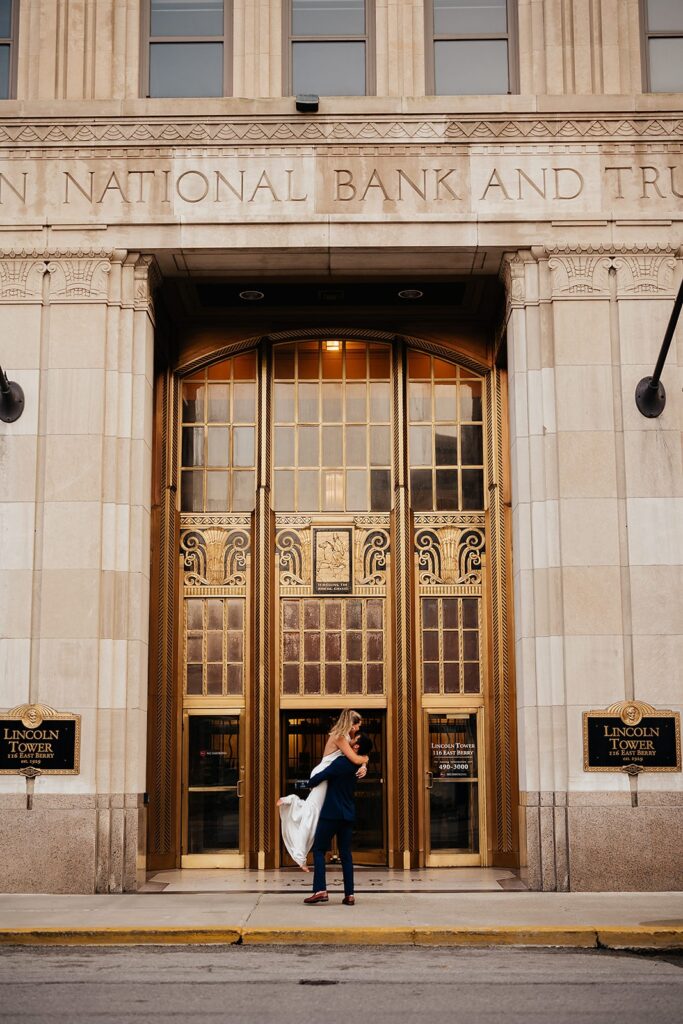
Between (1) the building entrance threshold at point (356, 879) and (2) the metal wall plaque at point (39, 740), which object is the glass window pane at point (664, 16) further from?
(2) the metal wall plaque at point (39, 740)

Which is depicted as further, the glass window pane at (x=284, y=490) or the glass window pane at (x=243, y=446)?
the glass window pane at (x=243, y=446)

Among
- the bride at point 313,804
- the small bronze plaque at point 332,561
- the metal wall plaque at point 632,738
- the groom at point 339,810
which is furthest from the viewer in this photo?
the small bronze plaque at point 332,561

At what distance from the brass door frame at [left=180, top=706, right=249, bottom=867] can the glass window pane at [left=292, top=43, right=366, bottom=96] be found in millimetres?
8361

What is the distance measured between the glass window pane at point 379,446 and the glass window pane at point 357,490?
242mm

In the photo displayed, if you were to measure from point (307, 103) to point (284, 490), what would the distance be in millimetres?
5324

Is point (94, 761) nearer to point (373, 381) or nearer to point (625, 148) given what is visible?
point (373, 381)

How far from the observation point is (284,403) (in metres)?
18.5

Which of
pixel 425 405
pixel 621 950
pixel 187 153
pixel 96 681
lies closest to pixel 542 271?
pixel 425 405

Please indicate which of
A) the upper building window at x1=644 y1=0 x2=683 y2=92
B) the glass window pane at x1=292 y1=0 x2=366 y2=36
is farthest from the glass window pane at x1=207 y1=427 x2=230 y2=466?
the upper building window at x1=644 y1=0 x2=683 y2=92

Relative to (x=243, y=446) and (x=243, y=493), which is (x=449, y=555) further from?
(x=243, y=446)

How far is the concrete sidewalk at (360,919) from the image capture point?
11406mm

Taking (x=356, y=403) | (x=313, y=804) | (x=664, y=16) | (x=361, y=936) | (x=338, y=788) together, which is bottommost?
(x=361, y=936)

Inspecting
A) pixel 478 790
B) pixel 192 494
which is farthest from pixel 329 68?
pixel 478 790

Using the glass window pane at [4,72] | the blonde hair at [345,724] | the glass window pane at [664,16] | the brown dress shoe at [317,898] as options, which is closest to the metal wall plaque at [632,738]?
the blonde hair at [345,724]
